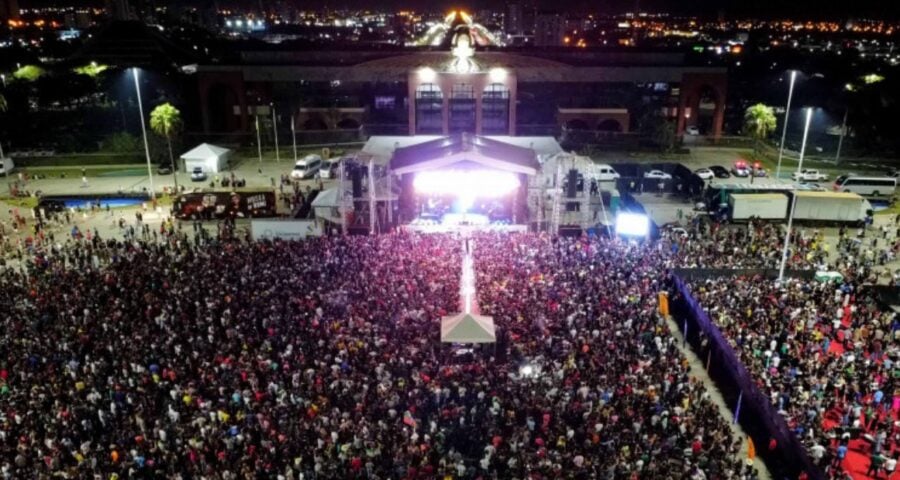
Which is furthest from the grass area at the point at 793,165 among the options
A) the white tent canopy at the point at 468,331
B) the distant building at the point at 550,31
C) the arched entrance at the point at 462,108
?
the distant building at the point at 550,31

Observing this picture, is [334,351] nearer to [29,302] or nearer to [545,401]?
[545,401]

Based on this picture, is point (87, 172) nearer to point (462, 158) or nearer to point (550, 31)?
point (462, 158)

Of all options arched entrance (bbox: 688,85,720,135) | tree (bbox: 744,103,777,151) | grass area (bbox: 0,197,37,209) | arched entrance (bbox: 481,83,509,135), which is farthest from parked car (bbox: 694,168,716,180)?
grass area (bbox: 0,197,37,209)

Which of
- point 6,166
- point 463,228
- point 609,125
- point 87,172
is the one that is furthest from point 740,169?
point 6,166

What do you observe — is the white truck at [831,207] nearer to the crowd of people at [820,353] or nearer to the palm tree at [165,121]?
the crowd of people at [820,353]

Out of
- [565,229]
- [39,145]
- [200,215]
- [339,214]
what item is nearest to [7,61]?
[39,145]

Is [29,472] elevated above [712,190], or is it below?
below

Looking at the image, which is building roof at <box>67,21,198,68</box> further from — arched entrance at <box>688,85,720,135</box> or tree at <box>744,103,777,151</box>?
tree at <box>744,103,777,151</box>
